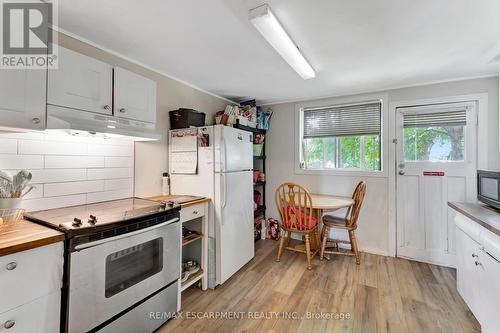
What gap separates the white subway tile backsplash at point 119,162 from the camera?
6.41 ft

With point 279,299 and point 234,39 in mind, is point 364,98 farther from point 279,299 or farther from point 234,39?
point 279,299

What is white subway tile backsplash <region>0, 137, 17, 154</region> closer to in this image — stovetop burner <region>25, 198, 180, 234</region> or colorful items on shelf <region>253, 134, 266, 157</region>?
stovetop burner <region>25, 198, 180, 234</region>

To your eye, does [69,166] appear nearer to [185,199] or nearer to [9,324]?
[185,199]

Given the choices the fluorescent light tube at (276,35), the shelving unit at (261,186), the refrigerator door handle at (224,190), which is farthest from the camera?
the shelving unit at (261,186)

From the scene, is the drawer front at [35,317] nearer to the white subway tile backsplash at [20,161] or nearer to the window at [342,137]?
the white subway tile backsplash at [20,161]

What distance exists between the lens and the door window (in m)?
1.37

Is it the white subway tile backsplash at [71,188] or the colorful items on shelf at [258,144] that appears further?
the colorful items on shelf at [258,144]

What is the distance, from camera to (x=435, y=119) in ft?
8.73

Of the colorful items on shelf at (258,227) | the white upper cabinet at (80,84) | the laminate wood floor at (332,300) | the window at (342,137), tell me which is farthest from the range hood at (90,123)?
the window at (342,137)

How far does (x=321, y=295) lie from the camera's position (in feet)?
6.79

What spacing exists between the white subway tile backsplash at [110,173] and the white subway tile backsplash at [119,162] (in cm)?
3

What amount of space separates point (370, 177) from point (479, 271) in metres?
1.52

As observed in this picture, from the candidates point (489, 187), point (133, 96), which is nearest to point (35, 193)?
point (133, 96)

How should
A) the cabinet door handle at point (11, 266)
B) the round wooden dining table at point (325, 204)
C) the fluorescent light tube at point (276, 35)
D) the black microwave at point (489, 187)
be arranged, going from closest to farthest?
the cabinet door handle at point (11, 266) → the fluorescent light tube at point (276, 35) → the black microwave at point (489, 187) → the round wooden dining table at point (325, 204)
